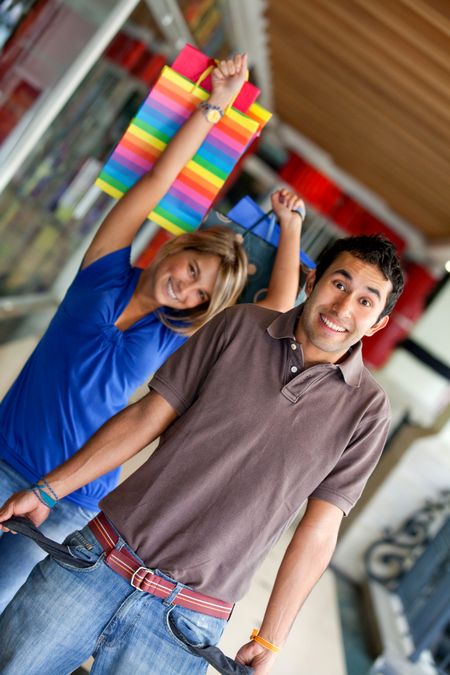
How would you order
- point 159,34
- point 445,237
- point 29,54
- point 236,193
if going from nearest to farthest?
point 29,54 < point 159,34 < point 445,237 < point 236,193

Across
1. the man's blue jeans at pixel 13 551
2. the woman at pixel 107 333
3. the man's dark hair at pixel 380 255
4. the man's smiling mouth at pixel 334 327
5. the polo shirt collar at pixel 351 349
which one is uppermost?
the man's dark hair at pixel 380 255

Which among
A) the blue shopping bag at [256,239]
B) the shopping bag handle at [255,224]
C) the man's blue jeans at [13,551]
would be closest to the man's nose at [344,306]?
the blue shopping bag at [256,239]

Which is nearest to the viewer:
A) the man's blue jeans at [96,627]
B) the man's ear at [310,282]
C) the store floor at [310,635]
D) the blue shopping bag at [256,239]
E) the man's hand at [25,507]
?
the man's blue jeans at [96,627]

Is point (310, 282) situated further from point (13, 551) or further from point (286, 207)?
point (13, 551)

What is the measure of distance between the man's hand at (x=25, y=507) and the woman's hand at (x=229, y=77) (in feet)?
3.94

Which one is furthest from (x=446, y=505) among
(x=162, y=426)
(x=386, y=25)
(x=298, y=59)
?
(x=162, y=426)

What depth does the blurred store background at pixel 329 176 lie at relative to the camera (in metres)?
3.59

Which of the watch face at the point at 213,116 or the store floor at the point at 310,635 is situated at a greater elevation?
the watch face at the point at 213,116

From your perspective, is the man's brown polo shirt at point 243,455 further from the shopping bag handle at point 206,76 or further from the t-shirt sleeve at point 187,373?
the shopping bag handle at point 206,76

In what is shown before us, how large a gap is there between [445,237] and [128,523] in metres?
6.62

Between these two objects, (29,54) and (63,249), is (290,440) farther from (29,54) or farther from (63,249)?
(63,249)

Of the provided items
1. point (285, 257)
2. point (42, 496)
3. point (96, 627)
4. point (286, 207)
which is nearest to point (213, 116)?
point (286, 207)

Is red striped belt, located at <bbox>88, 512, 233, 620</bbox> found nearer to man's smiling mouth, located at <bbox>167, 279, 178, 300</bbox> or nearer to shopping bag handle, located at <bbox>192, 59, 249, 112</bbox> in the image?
man's smiling mouth, located at <bbox>167, 279, 178, 300</bbox>

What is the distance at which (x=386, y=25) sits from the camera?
3.87 meters
